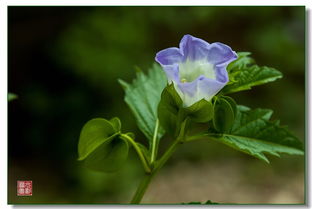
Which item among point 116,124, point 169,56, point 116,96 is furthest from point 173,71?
point 116,96

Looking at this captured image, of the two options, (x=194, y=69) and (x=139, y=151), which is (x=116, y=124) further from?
(x=194, y=69)

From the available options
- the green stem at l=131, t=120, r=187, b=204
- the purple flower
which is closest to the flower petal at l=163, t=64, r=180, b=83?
the purple flower

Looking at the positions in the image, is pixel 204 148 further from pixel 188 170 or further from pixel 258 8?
pixel 258 8

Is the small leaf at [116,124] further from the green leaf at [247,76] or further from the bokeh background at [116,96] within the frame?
Answer: the bokeh background at [116,96]

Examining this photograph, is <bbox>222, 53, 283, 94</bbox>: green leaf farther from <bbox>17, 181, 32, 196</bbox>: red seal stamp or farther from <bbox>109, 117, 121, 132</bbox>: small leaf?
<bbox>17, 181, 32, 196</bbox>: red seal stamp

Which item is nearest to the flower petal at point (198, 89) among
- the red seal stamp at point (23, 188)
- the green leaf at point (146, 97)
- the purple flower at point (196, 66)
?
the purple flower at point (196, 66)

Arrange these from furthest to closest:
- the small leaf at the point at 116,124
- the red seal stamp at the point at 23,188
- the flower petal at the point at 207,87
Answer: the red seal stamp at the point at 23,188, the small leaf at the point at 116,124, the flower petal at the point at 207,87
